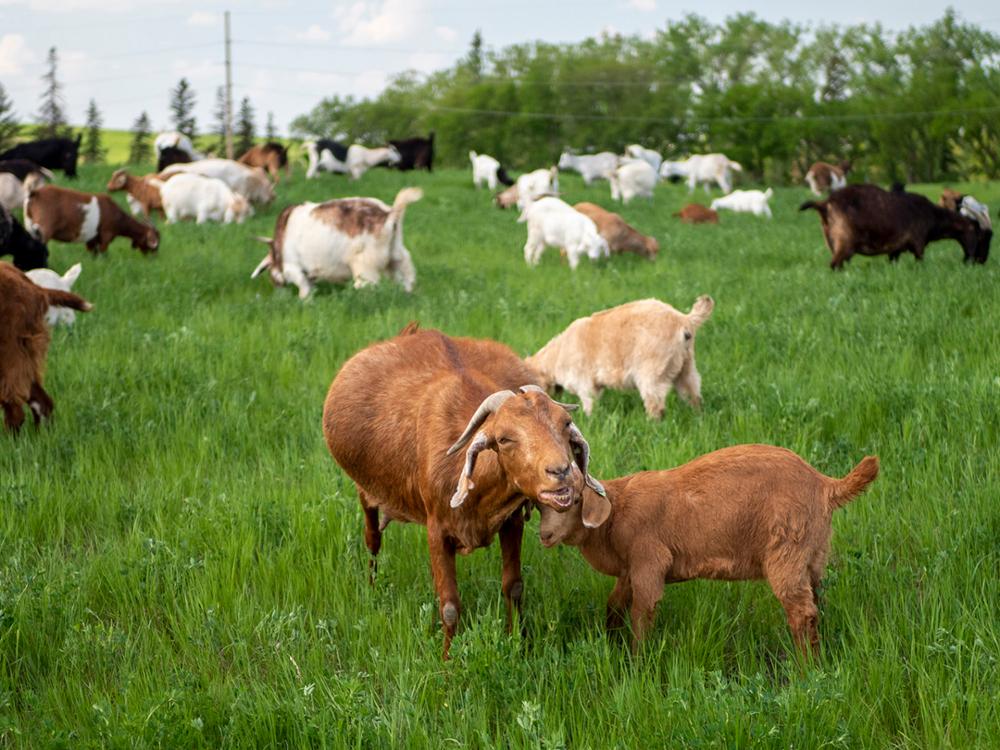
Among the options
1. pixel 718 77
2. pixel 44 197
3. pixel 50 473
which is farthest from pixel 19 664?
pixel 718 77

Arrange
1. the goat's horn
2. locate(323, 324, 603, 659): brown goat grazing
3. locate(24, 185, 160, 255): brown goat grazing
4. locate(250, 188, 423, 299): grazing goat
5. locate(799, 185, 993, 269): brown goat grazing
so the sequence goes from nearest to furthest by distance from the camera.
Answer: locate(323, 324, 603, 659): brown goat grazing → the goat's horn → locate(250, 188, 423, 299): grazing goat → locate(799, 185, 993, 269): brown goat grazing → locate(24, 185, 160, 255): brown goat grazing

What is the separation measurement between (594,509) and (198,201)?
1875 centimetres

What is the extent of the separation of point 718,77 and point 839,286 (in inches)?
3012

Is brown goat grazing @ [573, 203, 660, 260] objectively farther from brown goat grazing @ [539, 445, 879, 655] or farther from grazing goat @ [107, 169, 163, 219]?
brown goat grazing @ [539, 445, 879, 655]

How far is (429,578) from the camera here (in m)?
4.72

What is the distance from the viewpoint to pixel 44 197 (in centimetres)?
1456

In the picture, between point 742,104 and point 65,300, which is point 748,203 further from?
point 742,104

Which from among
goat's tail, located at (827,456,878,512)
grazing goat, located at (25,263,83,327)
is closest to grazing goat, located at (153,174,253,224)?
grazing goat, located at (25,263,83,327)

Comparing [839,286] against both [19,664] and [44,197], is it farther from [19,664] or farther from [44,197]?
[44,197]

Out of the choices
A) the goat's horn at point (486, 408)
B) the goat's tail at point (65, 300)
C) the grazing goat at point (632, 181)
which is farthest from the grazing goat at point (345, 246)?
the grazing goat at point (632, 181)

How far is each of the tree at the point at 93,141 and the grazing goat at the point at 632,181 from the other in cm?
4419

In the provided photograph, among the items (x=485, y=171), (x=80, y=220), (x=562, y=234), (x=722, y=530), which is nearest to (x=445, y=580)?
(x=722, y=530)

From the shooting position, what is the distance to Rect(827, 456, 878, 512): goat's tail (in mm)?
3824

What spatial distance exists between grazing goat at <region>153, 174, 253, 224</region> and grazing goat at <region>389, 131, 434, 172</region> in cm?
2203
